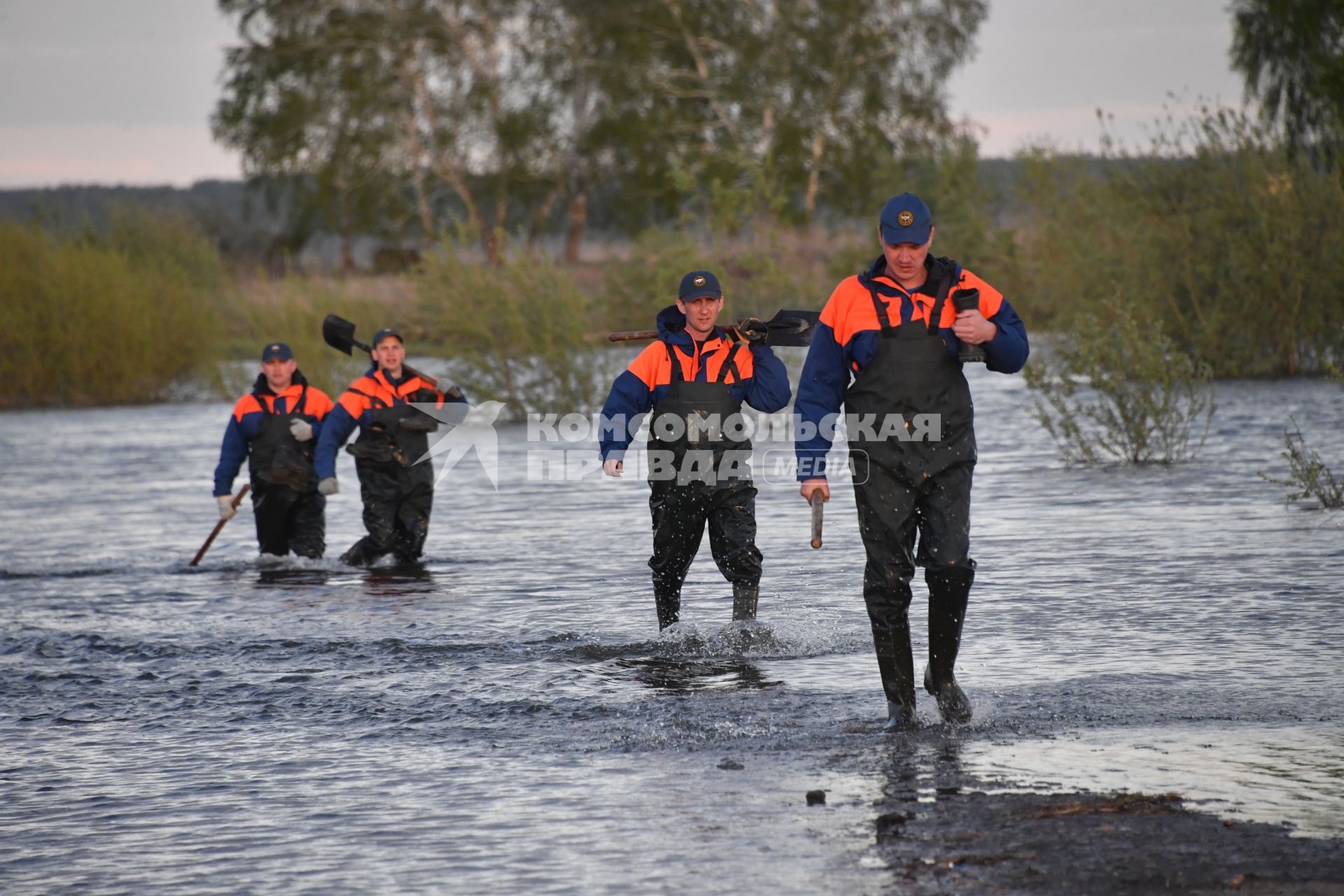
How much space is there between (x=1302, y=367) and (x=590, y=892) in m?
25.2

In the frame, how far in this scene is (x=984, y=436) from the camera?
72.6 feet

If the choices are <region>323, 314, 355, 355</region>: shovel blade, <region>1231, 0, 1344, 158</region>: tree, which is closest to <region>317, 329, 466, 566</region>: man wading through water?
<region>323, 314, 355, 355</region>: shovel blade

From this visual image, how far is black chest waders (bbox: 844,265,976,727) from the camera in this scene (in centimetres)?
681

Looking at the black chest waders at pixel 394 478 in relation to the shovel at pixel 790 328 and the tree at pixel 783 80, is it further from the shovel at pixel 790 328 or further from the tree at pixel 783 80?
the tree at pixel 783 80

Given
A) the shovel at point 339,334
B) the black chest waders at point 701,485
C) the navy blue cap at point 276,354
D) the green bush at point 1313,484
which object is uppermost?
the shovel at point 339,334

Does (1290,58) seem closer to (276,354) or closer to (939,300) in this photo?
(276,354)

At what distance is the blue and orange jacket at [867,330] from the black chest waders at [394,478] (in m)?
6.19

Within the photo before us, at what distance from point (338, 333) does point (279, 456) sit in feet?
3.59

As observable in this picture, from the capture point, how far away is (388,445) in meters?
12.8

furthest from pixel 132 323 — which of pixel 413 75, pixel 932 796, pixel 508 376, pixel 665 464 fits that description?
pixel 932 796

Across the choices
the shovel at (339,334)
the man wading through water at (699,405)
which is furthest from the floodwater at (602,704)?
the shovel at (339,334)

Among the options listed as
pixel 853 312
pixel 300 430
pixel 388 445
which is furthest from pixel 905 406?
pixel 300 430

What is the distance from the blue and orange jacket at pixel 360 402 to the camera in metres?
12.7

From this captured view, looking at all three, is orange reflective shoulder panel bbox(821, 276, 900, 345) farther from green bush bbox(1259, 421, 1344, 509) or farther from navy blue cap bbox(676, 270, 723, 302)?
green bush bbox(1259, 421, 1344, 509)
